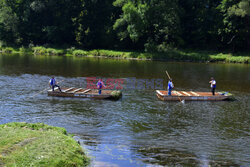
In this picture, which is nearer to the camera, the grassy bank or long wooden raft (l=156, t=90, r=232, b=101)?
the grassy bank

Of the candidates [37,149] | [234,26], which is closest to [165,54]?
[234,26]

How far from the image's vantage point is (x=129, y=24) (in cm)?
7656

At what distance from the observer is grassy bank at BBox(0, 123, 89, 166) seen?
10812 mm

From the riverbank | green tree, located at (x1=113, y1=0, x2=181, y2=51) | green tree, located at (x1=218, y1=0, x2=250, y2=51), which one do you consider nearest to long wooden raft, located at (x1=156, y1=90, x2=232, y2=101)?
the riverbank

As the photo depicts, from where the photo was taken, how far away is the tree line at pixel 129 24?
71.9m

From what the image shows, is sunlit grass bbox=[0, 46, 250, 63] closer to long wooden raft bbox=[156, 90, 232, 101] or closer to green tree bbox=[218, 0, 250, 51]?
green tree bbox=[218, 0, 250, 51]

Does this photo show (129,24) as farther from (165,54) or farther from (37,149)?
(37,149)

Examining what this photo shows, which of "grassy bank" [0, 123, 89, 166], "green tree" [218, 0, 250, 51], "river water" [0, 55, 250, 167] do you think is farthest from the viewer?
"green tree" [218, 0, 250, 51]

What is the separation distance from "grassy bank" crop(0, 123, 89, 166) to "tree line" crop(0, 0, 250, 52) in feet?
201

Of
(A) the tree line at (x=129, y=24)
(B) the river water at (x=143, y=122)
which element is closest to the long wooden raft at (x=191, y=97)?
(B) the river water at (x=143, y=122)

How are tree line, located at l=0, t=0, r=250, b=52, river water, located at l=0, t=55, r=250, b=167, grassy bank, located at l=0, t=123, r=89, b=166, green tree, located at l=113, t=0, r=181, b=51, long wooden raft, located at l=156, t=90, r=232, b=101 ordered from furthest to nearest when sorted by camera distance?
tree line, located at l=0, t=0, r=250, b=52
green tree, located at l=113, t=0, r=181, b=51
long wooden raft, located at l=156, t=90, r=232, b=101
river water, located at l=0, t=55, r=250, b=167
grassy bank, located at l=0, t=123, r=89, b=166

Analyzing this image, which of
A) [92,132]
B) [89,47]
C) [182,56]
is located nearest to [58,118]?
[92,132]

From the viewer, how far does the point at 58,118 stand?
20.8 m

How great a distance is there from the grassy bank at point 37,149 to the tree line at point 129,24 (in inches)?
2410
